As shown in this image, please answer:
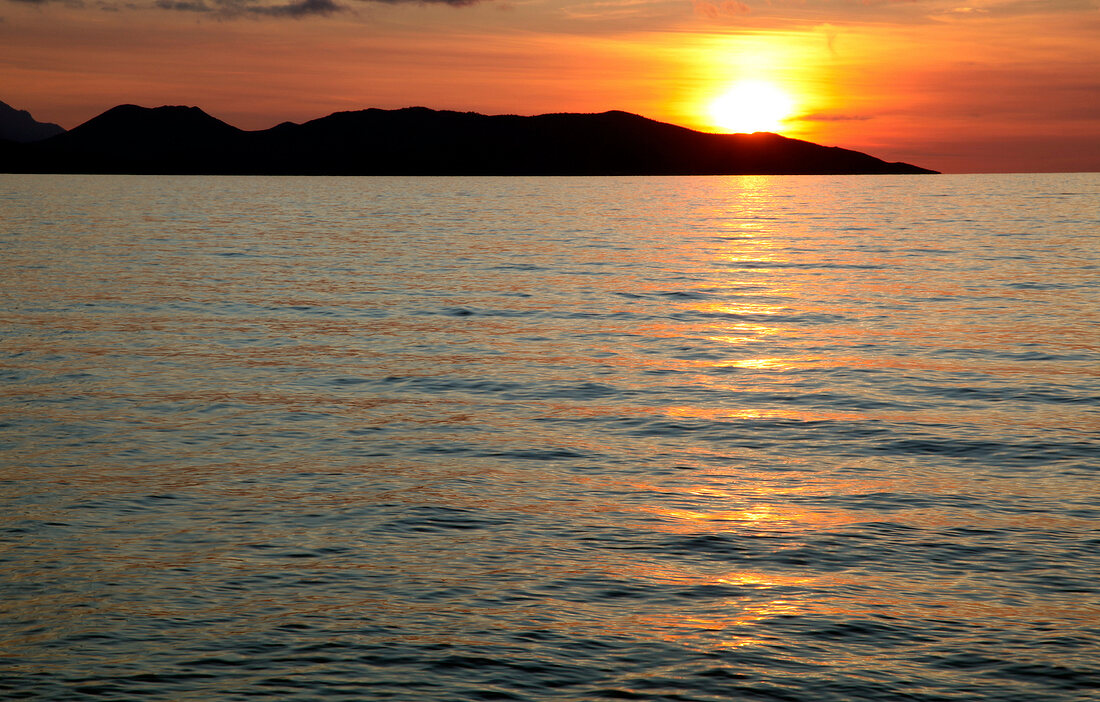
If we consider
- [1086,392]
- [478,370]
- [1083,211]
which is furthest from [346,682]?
[1083,211]

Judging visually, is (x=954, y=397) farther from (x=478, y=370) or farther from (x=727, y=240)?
(x=727, y=240)

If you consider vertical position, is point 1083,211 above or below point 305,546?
above

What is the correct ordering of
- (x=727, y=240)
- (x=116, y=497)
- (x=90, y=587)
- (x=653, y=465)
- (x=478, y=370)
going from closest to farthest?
1. (x=90, y=587)
2. (x=116, y=497)
3. (x=653, y=465)
4. (x=478, y=370)
5. (x=727, y=240)

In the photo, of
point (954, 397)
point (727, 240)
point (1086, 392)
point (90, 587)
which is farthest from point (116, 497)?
point (727, 240)

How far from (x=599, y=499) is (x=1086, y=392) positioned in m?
12.1

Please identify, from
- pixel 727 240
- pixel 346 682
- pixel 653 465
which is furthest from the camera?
pixel 727 240

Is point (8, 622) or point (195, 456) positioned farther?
point (195, 456)

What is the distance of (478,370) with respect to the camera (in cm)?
2366

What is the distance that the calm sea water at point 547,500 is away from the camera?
30.5 ft

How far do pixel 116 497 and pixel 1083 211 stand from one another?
355ft

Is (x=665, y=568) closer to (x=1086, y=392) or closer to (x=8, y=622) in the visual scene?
(x=8, y=622)

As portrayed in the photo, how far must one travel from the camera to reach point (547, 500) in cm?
1407

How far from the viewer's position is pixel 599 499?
14133 millimetres

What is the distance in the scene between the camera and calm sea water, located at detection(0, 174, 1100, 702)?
9305 mm
